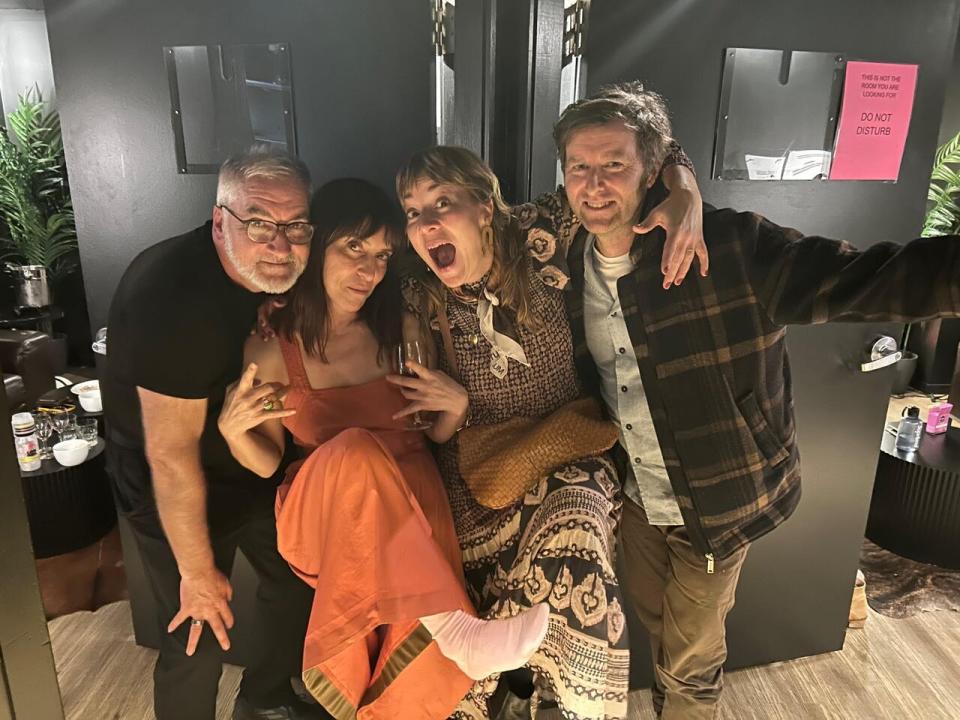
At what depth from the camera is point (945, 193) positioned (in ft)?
4.19

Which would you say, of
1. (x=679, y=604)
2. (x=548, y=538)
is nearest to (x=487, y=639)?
(x=548, y=538)

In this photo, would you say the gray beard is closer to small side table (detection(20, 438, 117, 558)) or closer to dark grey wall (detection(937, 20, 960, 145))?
small side table (detection(20, 438, 117, 558))

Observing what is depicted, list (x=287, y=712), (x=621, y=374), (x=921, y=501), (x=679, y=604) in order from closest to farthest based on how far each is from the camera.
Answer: (x=287, y=712) → (x=621, y=374) → (x=679, y=604) → (x=921, y=501)

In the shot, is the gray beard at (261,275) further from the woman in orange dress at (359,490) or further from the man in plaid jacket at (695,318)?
the man in plaid jacket at (695,318)

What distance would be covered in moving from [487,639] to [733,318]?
0.65 metres

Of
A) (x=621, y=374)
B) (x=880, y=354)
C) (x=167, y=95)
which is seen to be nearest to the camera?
(x=167, y=95)

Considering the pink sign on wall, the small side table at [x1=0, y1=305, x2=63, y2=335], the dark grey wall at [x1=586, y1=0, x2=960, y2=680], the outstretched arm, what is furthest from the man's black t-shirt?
the pink sign on wall

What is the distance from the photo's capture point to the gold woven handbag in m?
1.13

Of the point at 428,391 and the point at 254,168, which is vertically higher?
the point at 254,168

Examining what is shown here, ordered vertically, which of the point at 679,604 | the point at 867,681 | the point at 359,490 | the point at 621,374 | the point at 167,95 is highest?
the point at 167,95

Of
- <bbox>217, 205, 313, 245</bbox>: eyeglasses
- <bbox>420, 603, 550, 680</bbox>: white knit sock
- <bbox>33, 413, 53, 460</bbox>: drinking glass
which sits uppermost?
<bbox>217, 205, 313, 245</bbox>: eyeglasses

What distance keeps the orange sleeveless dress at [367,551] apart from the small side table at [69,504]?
25 cm

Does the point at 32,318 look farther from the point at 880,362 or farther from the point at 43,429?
the point at 880,362

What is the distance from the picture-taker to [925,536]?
251 centimetres
